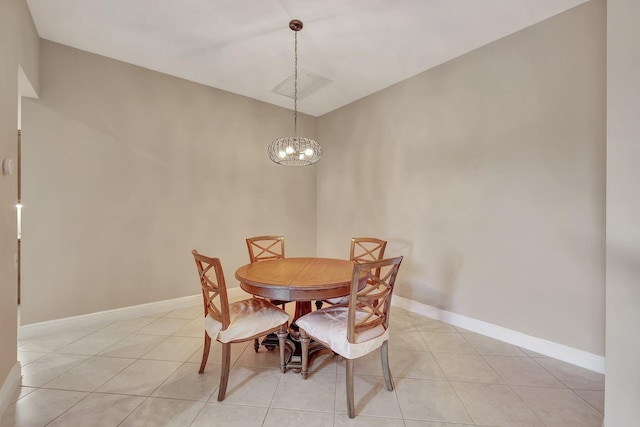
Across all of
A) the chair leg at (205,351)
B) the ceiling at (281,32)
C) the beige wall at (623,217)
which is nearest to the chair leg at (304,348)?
the chair leg at (205,351)

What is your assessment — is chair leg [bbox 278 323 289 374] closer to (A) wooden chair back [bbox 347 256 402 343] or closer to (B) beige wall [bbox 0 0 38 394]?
(A) wooden chair back [bbox 347 256 402 343]

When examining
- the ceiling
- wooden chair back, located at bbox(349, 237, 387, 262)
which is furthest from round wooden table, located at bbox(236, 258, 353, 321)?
the ceiling

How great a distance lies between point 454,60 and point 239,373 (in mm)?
3649

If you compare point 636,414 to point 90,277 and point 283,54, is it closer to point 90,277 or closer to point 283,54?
point 283,54

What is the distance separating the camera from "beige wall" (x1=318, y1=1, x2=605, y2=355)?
213 centimetres

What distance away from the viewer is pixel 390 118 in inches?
142

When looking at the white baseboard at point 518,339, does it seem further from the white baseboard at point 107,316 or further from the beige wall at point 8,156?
the beige wall at point 8,156

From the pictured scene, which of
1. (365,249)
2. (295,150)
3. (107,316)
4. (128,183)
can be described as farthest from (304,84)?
(107,316)

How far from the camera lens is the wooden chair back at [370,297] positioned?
5.20ft

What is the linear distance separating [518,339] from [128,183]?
170 inches

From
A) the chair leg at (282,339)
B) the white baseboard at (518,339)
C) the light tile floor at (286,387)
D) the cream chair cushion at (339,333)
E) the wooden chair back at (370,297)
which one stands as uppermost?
the wooden chair back at (370,297)

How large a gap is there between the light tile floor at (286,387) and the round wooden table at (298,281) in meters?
0.64

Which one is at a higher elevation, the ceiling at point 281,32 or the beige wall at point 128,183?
the ceiling at point 281,32

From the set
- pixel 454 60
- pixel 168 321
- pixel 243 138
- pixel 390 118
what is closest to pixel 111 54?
pixel 243 138
